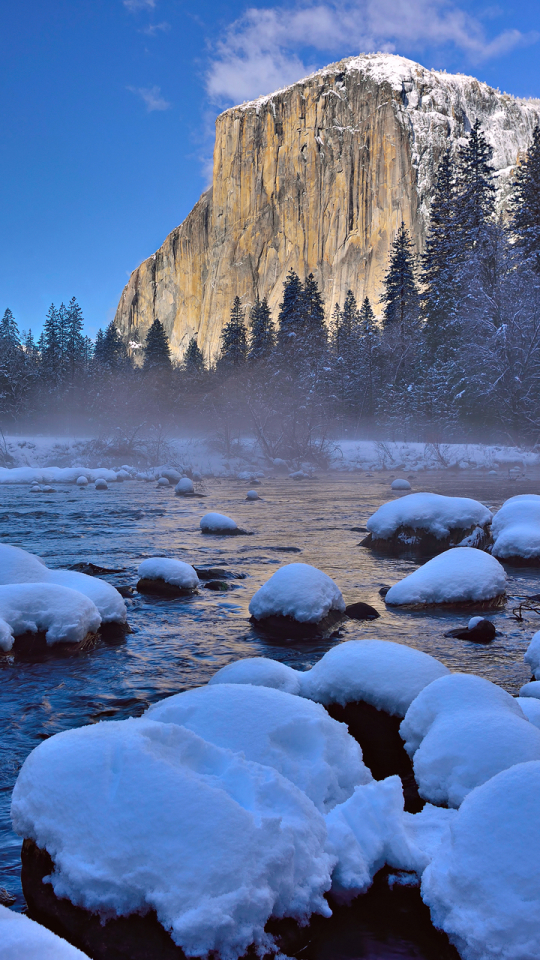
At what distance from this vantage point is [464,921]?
223cm

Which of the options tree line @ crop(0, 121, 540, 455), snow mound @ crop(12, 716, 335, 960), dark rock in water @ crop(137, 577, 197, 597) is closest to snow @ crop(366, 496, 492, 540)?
dark rock in water @ crop(137, 577, 197, 597)

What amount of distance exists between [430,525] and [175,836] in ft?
29.2

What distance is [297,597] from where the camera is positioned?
6.51 meters

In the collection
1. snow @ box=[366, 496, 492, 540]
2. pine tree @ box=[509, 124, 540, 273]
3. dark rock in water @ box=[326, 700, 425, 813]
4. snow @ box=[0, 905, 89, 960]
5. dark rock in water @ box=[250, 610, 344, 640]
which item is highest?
pine tree @ box=[509, 124, 540, 273]

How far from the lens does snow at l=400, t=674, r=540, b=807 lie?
2.98m

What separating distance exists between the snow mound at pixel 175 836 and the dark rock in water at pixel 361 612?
4418mm

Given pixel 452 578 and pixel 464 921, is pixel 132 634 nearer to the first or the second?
pixel 452 578

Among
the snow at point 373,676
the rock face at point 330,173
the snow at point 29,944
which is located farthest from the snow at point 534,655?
the rock face at point 330,173

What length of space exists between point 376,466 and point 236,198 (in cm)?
9495

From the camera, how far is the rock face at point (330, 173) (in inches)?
3664

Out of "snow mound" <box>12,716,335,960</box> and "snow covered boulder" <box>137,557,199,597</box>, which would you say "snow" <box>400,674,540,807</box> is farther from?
"snow covered boulder" <box>137,557,199,597</box>

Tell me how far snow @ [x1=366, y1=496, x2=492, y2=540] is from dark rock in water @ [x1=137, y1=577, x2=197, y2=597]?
413 cm

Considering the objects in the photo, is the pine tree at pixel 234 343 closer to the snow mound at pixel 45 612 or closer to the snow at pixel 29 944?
the snow mound at pixel 45 612

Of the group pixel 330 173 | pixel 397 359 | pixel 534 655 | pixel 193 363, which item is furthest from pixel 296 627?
pixel 330 173
